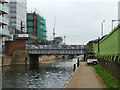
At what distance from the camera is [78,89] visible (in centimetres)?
1795

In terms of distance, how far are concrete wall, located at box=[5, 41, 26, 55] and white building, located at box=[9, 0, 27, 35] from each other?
3258 cm

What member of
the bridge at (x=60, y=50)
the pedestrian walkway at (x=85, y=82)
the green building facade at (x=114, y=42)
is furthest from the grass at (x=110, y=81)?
the bridge at (x=60, y=50)

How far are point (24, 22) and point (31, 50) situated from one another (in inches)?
2091

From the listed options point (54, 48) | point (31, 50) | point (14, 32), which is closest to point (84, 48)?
point (54, 48)

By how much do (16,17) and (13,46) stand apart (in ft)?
137

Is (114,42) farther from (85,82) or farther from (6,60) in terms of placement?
(6,60)

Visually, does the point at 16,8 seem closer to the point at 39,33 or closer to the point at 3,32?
the point at 39,33

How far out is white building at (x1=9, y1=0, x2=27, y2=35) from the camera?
116938 mm

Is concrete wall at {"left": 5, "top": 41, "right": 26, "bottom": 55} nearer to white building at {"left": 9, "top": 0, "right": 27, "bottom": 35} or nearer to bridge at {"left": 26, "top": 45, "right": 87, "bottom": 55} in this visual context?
bridge at {"left": 26, "top": 45, "right": 87, "bottom": 55}

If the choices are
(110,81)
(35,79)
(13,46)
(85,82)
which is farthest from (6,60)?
(110,81)

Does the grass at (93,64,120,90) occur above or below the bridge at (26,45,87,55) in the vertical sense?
below

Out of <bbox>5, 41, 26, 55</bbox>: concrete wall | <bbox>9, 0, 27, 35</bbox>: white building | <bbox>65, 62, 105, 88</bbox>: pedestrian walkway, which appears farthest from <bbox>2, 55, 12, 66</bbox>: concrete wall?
<bbox>65, 62, 105, 88</bbox>: pedestrian walkway

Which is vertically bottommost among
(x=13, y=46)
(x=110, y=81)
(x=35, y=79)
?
(x=35, y=79)

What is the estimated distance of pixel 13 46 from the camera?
79875 mm
